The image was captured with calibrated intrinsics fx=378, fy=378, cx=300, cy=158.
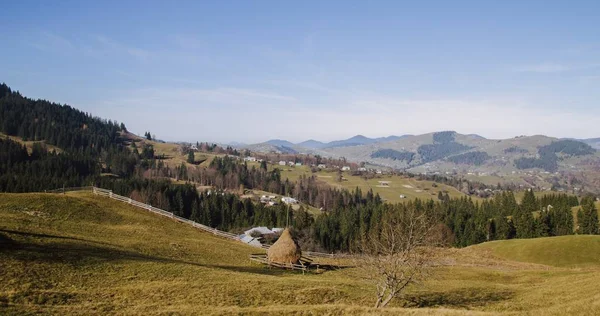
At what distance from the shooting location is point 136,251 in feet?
157

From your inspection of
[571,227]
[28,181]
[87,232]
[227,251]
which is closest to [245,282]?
[227,251]

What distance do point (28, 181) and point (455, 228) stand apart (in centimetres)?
15902

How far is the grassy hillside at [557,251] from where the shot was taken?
73062 mm

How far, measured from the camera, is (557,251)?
77125mm

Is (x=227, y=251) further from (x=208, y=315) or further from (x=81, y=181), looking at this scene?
(x=81, y=181)

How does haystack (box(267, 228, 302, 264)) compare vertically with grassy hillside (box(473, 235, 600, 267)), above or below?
above

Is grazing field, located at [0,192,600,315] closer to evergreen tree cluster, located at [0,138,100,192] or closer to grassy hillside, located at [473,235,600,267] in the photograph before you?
grassy hillside, located at [473,235,600,267]

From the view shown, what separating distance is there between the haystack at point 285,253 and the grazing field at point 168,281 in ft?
10.7

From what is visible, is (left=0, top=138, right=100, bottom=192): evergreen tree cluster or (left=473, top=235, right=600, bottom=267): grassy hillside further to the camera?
(left=0, top=138, right=100, bottom=192): evergreen tree cluster

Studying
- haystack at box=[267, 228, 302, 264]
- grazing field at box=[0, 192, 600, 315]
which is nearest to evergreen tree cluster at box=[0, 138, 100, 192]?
grazing field at box=[0, 192, 600, 315]

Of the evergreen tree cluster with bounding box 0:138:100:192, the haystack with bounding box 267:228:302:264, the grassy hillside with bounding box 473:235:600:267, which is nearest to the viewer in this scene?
the haystack with bounding box 267:228:302:264

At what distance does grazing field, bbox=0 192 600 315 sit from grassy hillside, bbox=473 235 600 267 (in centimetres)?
1778

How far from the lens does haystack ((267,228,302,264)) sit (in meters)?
53.6

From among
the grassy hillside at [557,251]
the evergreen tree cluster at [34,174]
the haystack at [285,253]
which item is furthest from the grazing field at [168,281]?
the evergreen tree cluster at [34,174]
